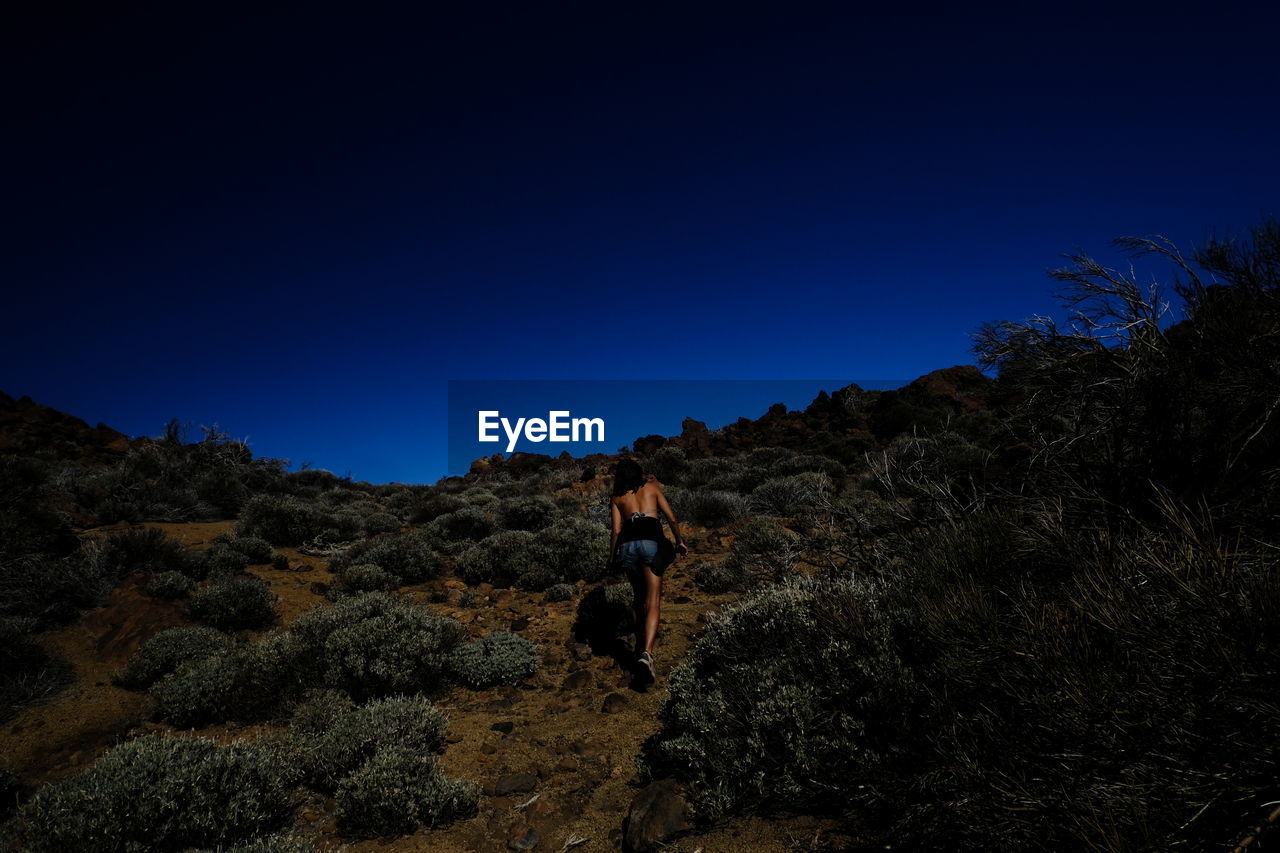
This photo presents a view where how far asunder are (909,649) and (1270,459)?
2.92 m

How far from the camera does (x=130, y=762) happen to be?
125 inches

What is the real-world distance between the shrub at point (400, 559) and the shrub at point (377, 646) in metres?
2.82

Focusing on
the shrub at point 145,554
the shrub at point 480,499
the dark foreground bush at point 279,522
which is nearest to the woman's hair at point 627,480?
the shrub at point 145,554

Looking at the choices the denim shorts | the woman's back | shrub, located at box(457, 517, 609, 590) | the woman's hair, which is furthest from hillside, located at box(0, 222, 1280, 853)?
the woman's hair

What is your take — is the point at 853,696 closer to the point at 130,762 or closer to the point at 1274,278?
the point at 130,762

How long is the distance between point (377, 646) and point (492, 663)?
1.10 metres

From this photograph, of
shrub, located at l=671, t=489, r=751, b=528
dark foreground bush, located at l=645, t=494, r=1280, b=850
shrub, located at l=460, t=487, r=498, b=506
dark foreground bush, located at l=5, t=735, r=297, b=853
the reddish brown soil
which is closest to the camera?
dark foreground bush, located at l=645, t=494, r=1280, b=850

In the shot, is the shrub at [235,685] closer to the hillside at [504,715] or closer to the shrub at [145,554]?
the hillside at [504,715]

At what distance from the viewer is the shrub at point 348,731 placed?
374 cm

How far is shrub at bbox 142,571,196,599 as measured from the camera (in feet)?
21.8

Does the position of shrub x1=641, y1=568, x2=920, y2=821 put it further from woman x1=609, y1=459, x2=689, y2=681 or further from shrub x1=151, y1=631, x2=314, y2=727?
shrub x1=151, y1=631, x2=314, y2=727

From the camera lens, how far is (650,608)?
5.14m

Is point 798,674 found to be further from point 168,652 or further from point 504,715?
point 168,652

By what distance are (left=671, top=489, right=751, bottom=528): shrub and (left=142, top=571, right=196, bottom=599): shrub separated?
8.14 m
